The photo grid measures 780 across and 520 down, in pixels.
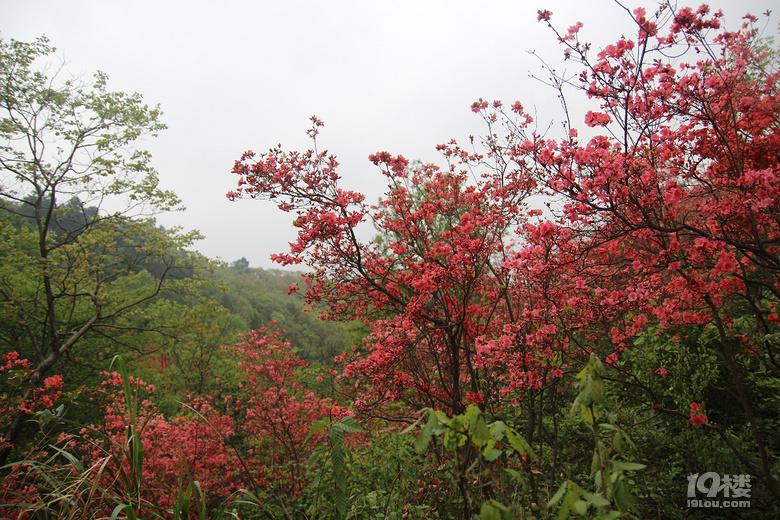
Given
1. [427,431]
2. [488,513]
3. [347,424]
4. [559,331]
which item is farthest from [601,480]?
[559,331]

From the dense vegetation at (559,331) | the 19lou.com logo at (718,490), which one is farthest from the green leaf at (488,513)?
the 19lou.com logo at (718,490)

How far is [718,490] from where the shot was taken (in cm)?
302

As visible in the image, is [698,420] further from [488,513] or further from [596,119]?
[488,513]

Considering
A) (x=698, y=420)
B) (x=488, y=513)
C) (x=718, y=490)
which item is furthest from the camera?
(x=718, y=490)

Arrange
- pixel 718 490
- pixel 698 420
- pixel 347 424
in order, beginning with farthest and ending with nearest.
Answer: pixel 718 490, pixel 698 420, pixel 347 424

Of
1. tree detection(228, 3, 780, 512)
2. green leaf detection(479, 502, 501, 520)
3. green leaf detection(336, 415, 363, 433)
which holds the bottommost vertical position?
green leaf detection(479, 502, 501, 520)

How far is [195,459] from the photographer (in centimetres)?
637

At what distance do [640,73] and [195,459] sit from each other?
771 cm

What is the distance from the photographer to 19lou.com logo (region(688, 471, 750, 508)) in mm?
2914

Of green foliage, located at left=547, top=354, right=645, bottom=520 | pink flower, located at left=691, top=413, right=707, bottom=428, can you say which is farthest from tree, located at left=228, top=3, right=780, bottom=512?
green foliage, located at left=547, top=354, right=645, bottom=520

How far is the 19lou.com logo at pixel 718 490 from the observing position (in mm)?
2914

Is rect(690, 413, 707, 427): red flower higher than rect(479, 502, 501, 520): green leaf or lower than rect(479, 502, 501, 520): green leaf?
higher

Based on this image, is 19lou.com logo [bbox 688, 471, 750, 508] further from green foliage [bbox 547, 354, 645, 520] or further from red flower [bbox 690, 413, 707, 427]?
green foliage [bbox 547, 354, 645, 520]

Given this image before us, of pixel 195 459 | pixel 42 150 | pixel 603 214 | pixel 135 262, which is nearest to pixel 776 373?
pixel 603 214
